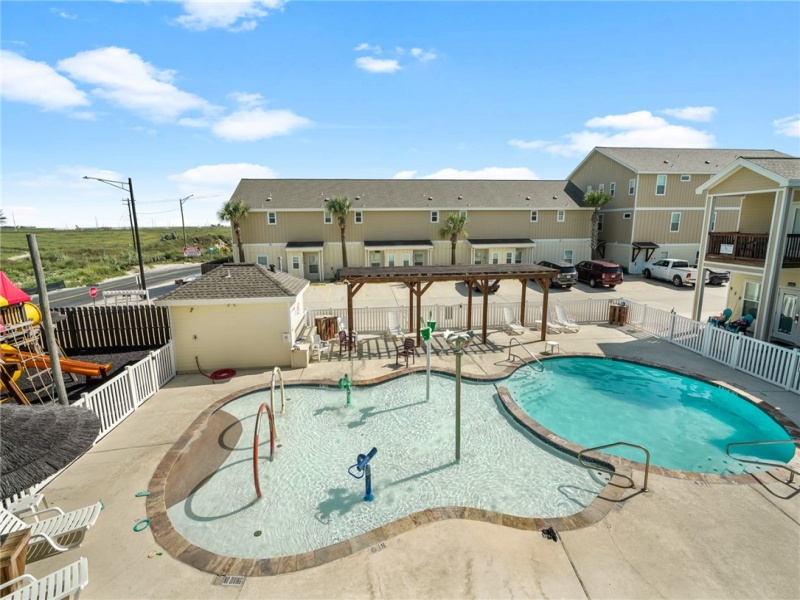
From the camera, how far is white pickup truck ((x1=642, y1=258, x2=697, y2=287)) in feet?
88.8

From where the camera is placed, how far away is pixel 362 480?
7.73 metres

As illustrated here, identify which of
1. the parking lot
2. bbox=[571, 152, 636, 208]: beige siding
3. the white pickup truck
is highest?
bbox=[571, 152, 636, 208]: beige siding

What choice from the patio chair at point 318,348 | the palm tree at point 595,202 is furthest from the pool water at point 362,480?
the palm tree at point 595,202

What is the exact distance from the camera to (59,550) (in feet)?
18.3

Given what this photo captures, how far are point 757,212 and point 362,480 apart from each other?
1872 cm

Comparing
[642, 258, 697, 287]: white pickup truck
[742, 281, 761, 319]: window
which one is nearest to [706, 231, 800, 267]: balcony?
[742, 281, 761, 319]: window

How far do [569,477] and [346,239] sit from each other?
27.6 metres

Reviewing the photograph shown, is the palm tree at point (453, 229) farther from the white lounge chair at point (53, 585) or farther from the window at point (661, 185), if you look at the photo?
the white lounge chair at point (53, 585)

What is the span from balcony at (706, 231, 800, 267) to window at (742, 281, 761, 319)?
1.85 meters

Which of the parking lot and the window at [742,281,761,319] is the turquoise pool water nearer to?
the window at [742,281,761,319]

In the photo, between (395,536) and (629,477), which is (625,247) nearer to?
(629,477)

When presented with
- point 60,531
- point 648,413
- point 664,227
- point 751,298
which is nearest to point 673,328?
point 751,298

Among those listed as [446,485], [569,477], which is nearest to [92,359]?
[446,485]

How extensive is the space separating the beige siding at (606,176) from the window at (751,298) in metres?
18.7
